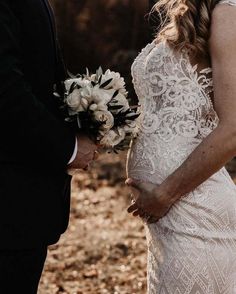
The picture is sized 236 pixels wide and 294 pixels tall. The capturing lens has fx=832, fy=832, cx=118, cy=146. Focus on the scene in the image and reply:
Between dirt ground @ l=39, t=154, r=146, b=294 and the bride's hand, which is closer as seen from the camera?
the bride's hand

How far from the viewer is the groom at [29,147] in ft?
9.96

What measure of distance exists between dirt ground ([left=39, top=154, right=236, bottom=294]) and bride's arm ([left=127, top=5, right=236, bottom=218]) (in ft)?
10.5

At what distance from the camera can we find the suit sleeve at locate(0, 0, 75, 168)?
301 centimetres

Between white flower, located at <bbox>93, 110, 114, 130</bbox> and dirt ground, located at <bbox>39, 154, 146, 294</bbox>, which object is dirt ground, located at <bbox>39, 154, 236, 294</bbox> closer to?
dirt ground, located at <bbox>39, 154, 146, 294</bbox>

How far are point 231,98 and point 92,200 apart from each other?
625 cm

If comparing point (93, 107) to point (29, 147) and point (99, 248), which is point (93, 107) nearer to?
point (29, 147)

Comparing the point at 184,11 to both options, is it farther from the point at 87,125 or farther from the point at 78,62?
the point at 78,62

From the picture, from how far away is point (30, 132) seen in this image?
3084 mm

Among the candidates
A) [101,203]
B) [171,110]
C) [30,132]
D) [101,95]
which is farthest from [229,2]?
[101,203]

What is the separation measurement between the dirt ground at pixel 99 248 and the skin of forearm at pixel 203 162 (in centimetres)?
318

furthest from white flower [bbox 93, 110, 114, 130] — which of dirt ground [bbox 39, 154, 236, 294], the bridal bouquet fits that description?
dirt ground [bbox 39, 154, 236, 294]

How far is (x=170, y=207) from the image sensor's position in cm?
348

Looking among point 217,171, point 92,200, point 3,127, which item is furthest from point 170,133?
point 92,200

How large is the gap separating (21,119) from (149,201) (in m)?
0.73
